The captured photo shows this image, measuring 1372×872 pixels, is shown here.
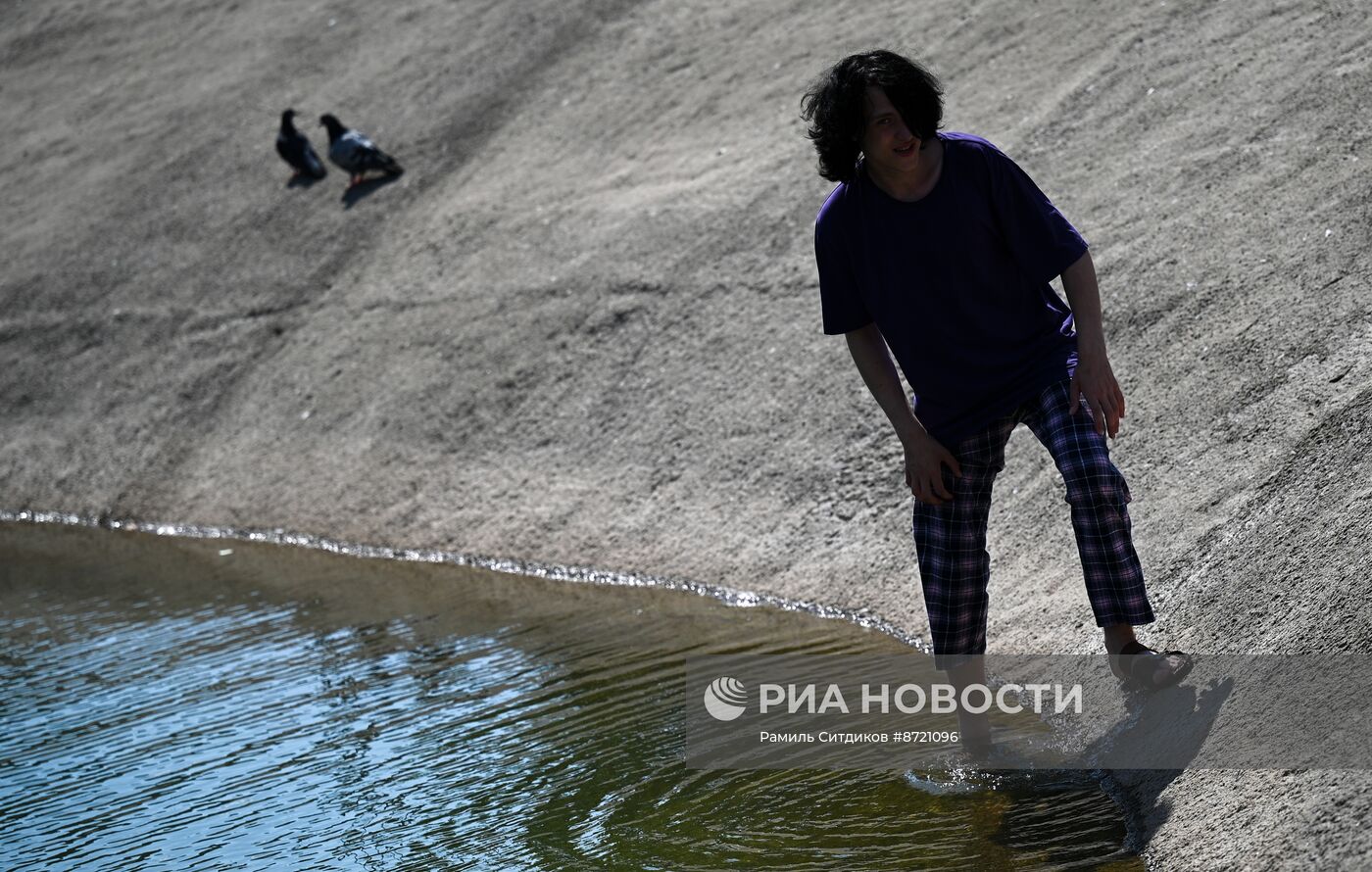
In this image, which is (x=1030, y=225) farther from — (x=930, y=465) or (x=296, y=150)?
(x=296, y=150)

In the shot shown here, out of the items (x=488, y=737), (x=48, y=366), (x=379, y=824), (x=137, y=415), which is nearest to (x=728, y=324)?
(x=488, y=737)

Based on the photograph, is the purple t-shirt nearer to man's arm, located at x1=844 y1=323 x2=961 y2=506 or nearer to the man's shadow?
man's arm, located at x1=844 y1=323 x2=961 y2=506

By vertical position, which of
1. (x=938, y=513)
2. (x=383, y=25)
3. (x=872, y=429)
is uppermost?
(x=383, y=25)

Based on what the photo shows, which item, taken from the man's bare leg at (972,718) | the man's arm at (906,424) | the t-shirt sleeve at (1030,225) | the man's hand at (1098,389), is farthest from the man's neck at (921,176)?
the man's bare leg at (972,718)

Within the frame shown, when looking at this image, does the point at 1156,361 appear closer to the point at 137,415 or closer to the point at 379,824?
the point at 379,824

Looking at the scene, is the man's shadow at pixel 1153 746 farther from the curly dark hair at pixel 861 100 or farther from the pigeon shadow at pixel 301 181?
the pigeon shadow at pixel 301 181

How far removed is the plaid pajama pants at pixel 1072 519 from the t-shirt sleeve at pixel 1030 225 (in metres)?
0.36

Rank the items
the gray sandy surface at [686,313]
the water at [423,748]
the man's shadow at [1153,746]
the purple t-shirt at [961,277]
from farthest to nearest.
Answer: the gray sandy surface at [686,313], the water at [423,748], the purple t-shirt at [961,277], the man's shadow at [1153,746]

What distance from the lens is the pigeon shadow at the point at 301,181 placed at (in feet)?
47.5

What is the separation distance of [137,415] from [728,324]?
5.68 meters

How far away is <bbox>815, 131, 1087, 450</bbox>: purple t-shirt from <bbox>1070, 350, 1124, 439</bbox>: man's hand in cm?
12

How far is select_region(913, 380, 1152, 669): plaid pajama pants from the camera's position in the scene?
13.5ft

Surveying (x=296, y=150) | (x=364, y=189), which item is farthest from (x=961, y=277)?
(x=296, y=150)

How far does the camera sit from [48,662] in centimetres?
777
